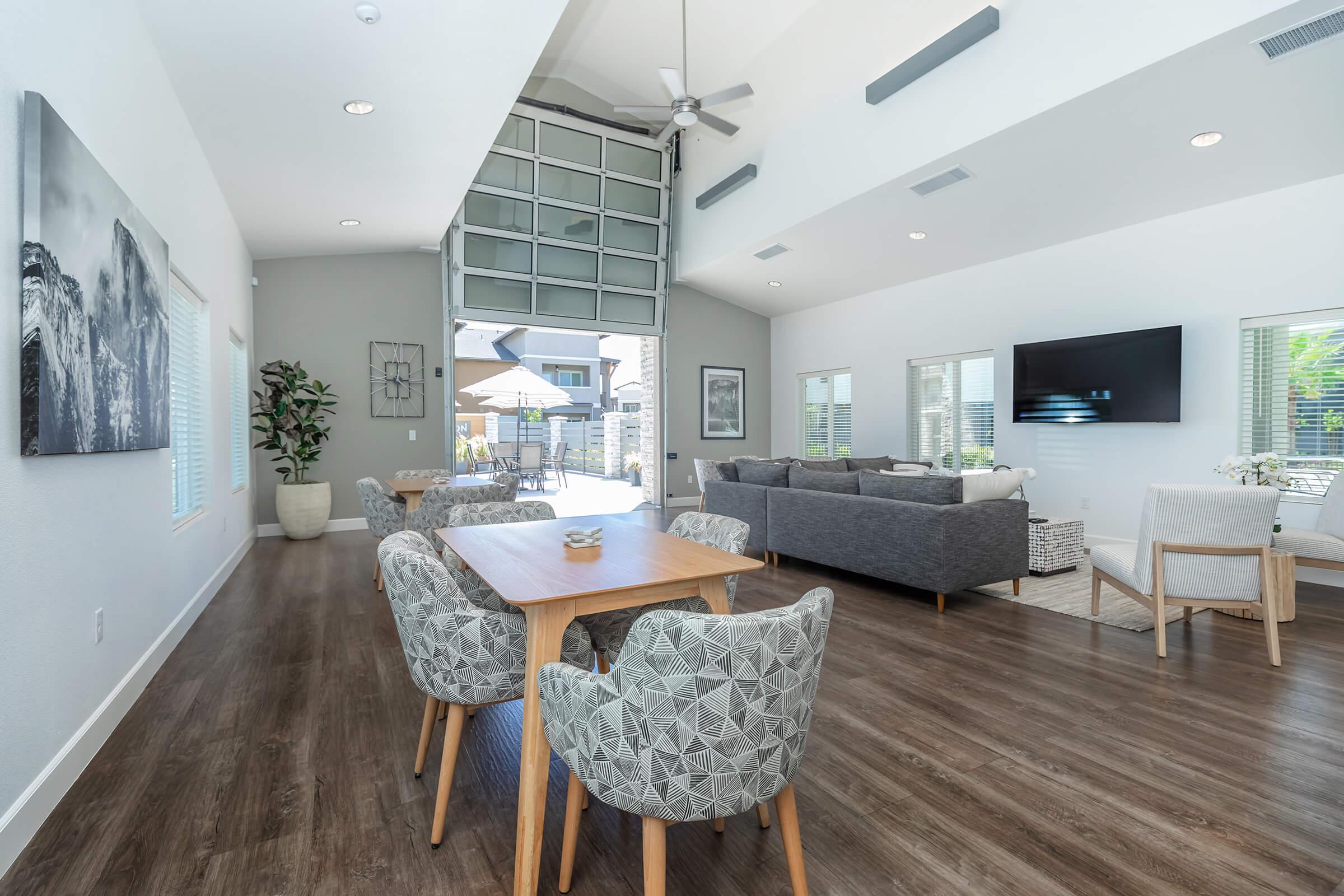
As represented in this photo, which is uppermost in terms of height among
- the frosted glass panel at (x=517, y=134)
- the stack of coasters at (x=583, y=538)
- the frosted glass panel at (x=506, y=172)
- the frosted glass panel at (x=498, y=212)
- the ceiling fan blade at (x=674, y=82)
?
the frosted glass panel at (x=517, y=134)

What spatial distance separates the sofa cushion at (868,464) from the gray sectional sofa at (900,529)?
1.23m

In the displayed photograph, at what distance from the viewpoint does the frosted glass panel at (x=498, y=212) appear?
727 centimetres

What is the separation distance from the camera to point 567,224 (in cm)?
795

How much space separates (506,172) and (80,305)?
5.91 meters

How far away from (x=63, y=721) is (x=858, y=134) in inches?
243

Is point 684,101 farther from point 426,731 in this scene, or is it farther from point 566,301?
point 426,731

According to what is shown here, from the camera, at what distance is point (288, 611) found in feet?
13.2

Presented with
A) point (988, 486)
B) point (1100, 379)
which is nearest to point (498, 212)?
point (988, 486)

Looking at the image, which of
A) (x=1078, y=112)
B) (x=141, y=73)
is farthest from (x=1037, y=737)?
(x=141, y=73)

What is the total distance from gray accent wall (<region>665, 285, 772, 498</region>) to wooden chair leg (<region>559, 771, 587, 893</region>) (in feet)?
24.7

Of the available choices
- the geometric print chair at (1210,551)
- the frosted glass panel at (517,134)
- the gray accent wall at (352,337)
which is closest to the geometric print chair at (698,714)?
the geometric print chair at (1210,551)

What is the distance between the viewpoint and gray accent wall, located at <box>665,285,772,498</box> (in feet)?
30.1

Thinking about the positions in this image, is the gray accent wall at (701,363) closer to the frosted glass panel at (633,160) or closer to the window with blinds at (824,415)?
the window with blinds at (824,415)

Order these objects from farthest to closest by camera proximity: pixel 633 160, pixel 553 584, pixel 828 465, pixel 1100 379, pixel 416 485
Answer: pixel 633 160 < pixel 828 465 < pixel 1100 379 < pixel 416 485 < pixel 553 584
